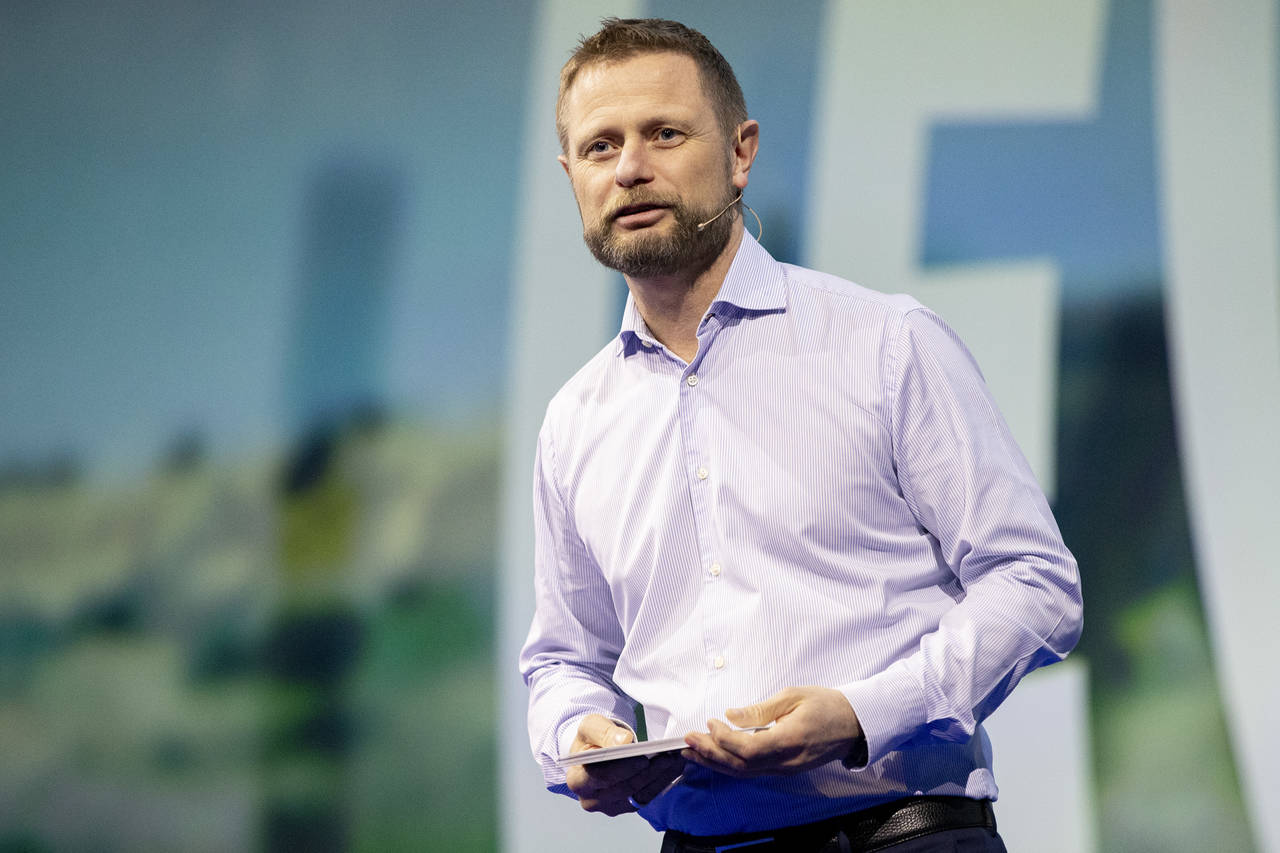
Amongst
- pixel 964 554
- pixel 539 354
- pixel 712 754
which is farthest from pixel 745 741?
pixel 539 354

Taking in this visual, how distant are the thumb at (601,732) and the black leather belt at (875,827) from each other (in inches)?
7.4

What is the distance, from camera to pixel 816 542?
1517mm

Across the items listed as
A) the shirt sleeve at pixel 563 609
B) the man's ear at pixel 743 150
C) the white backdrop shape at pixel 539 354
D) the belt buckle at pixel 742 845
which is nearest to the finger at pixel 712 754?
the belt buckle at pixel 742 845

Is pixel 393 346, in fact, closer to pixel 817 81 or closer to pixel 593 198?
pixel 817 81

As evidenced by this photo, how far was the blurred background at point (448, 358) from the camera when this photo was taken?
2.91 meters

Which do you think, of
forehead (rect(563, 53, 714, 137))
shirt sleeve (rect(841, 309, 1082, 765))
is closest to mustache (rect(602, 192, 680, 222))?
forehead (rect(563, 53, 714, 137))

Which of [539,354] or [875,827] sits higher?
[539,354]

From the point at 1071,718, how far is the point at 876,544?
1.63 m

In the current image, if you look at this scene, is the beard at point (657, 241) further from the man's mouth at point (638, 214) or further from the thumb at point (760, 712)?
the thumb at point (760, 712)

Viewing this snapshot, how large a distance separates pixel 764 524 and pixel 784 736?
1.07 ft

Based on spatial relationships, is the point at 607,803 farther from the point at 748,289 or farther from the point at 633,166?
the point at 633,166

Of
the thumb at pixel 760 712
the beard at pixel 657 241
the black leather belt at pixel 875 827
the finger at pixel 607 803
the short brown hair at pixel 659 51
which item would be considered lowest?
the black leather belt at pixel 875 827

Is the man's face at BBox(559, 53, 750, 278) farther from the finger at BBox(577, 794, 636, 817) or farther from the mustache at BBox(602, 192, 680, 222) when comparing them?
the finger at BBox(577, 794, 636, 817)

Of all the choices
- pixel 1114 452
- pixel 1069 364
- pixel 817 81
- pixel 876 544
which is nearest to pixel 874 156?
pixel 817 81
